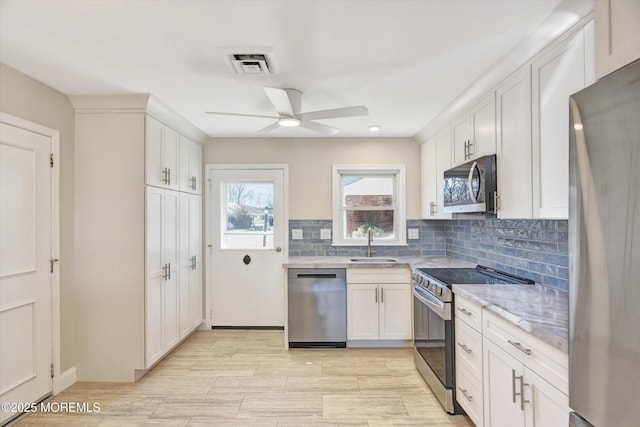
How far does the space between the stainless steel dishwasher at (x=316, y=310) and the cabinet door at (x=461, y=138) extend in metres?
1.63

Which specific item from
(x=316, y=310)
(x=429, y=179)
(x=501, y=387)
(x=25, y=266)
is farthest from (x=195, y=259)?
(x=501, y=387)

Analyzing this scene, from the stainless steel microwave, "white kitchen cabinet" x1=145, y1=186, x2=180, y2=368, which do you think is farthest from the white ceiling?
"white kitchen cabinet" x1=145, y1=186, x2=180, y2=368

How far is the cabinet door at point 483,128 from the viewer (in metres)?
2.32

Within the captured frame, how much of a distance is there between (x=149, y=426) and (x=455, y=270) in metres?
2.60

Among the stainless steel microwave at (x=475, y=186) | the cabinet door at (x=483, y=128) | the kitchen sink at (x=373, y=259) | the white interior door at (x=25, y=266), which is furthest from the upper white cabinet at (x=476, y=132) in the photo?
the white interior door at (x=25, y=266)

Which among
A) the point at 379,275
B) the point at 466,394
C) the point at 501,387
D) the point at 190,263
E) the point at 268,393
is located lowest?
the point at 268,393

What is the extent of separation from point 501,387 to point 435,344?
795 mm

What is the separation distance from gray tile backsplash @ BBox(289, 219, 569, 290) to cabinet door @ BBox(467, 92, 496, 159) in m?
0.63

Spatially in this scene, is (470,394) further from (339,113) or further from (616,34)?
(339,113)

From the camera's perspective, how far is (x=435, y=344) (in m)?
2.47

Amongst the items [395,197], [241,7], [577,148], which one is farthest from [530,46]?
[395,197]

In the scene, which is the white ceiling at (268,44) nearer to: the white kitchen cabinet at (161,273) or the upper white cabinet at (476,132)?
the upper white cabinet at (476,132)

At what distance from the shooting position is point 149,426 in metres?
2.16

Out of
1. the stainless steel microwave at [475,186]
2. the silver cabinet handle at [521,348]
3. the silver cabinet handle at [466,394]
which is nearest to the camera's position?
the silver cabinet handle at [521,348]
